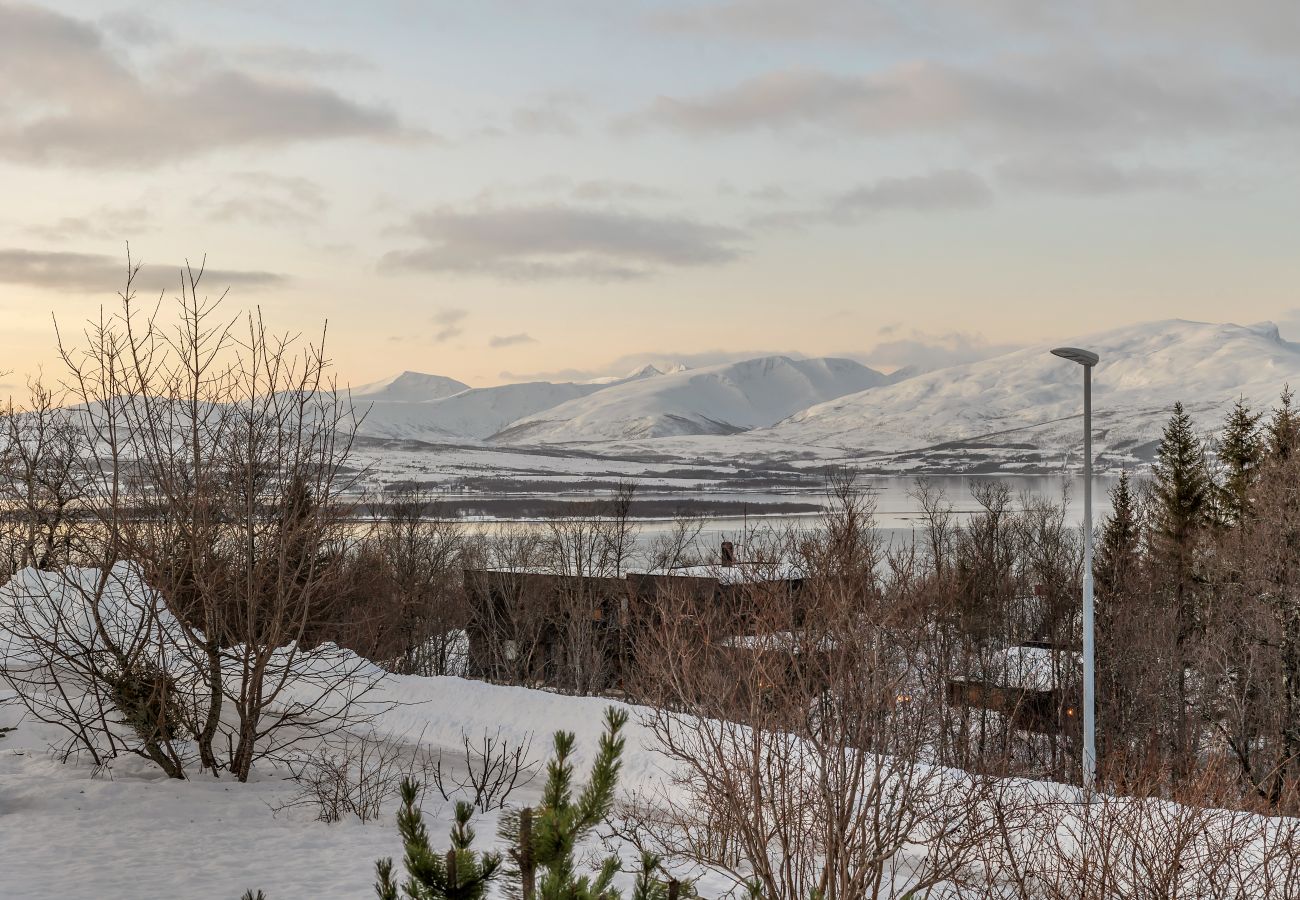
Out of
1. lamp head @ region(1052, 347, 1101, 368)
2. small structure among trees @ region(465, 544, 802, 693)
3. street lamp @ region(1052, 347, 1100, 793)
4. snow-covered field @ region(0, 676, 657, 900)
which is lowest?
small structure among trees @ region(465, 544, 802, 693)

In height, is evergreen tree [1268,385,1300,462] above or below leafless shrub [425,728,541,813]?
above

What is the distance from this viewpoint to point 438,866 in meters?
4.37

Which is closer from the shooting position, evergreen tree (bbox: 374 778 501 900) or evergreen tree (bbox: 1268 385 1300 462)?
evergreen tree (bbox: 374 778 501 900)

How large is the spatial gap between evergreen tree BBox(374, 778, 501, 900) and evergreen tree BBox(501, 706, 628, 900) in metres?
0.24

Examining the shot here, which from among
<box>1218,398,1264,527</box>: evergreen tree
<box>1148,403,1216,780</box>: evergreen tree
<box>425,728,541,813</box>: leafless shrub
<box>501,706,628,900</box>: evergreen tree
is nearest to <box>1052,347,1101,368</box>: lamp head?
<box>425,728,541,813</box>: leafless shrub

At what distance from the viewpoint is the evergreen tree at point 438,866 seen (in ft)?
14.1

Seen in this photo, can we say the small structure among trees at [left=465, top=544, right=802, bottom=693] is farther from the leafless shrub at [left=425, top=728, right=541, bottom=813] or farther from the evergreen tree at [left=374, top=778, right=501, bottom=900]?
the evergreen tree at [left=374, top=778, right=501, bottom=900]

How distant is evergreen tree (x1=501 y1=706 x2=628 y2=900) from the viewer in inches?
179

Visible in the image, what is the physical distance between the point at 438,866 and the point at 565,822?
563 millimetres

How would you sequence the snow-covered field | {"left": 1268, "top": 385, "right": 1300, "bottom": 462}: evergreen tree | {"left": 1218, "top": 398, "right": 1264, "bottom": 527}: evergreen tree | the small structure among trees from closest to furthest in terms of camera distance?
1. the snow-covered field
2. {"left": 1268, "top": 385, "right": 1300, "bottom": 462}: evergreen tree
3. {"left": 1218, "top": 398, "right": 1264, "bottom": 527}: evergreen tree
4. the small structure among trees

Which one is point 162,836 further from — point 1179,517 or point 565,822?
point 1179,517

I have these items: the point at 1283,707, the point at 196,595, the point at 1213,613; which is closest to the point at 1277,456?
the point at 1213,613

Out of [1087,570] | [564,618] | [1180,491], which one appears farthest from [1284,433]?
[564,618]

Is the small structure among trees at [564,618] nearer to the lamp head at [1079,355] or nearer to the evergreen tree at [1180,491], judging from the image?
the evergreen tree at [1180,491]
